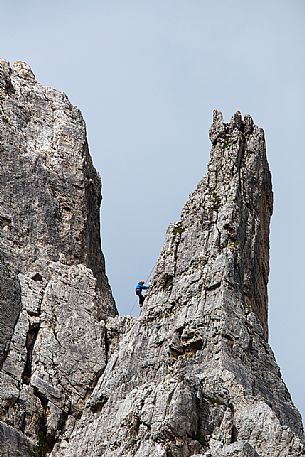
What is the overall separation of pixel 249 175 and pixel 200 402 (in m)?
22.1

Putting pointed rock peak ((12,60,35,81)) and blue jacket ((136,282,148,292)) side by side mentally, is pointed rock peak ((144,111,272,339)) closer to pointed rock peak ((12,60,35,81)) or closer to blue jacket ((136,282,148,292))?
blue jacket ((136,282,148,292))

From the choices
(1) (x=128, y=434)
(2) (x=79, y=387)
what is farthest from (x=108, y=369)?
(1) (x=128, y=434)

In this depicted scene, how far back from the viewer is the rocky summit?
62.1 m

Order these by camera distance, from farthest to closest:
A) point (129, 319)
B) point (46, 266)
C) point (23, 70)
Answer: point (23, 70) < point (46, 266) < point (129, 319)

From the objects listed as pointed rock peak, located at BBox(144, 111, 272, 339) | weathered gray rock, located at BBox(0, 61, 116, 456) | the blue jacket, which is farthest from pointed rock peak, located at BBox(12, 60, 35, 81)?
the blue jacket

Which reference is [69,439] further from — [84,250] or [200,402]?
[84,250]

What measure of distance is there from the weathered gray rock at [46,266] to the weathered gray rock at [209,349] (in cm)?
183

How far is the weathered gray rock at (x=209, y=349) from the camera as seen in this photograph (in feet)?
201

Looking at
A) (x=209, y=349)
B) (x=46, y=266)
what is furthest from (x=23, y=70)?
(x=209, y=349)

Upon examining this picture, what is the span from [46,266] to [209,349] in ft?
41.4

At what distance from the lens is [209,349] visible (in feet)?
225

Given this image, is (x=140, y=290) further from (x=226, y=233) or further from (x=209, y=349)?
(x=209, y=349)

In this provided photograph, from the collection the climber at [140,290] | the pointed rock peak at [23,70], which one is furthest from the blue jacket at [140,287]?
the pointed rock peak at [23,70]

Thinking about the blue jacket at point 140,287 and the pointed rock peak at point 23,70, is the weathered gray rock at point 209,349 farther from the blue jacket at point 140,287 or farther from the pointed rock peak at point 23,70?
the pointed rock peak at point 23,70
